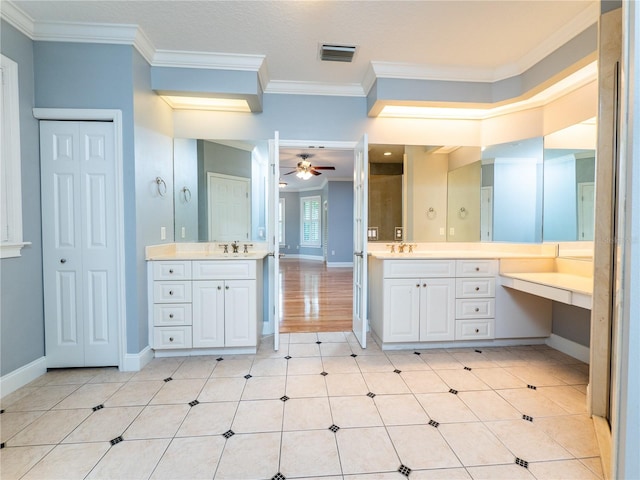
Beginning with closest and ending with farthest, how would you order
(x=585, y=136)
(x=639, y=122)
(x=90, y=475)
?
1. (x=639, y=122)
2. (x=90, y=475)
3. (x=585, y=136)

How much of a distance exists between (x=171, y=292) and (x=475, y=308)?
303 cm

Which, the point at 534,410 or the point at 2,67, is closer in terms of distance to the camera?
the point at 534,410

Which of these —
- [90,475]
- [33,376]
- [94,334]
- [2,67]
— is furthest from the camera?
[94,334]

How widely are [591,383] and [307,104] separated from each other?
3.46m

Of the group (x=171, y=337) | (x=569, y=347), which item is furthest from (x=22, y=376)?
(x=569, y=347)

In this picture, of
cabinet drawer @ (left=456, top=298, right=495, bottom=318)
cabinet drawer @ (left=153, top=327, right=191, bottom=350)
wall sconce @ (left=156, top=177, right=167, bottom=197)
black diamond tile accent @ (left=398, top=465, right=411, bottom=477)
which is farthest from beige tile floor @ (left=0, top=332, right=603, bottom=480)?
wall sconce @ (left=156, top=177, right=167, bottom=197)

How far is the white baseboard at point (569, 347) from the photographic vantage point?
270 cm

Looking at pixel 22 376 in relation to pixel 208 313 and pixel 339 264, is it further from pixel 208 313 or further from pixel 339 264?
pixel 339 264

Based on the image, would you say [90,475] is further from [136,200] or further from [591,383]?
[591,383]

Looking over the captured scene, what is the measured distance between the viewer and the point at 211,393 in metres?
2.18

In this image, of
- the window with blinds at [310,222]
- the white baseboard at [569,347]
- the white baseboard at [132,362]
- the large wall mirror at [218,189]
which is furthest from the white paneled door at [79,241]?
the window with blinds at [310,222]

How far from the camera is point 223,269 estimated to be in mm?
2799

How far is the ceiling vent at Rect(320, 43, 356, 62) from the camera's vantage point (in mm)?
2561

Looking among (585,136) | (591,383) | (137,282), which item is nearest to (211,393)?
(137,282)
